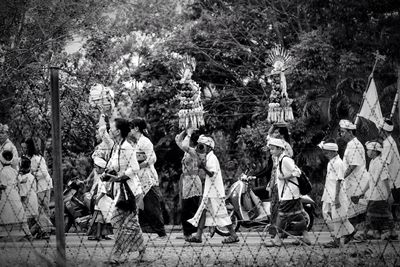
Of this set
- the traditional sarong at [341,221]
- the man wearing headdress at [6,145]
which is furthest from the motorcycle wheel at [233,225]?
the man wearing headdress at [6,145]

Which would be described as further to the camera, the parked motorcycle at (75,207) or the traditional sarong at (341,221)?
the parked motorcycle at (75,207)

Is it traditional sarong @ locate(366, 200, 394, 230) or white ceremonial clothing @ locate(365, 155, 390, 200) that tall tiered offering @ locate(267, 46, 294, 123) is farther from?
traditional sarong @ locate(366, 200, 394, 230)

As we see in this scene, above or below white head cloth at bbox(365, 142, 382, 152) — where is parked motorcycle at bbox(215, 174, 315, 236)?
below

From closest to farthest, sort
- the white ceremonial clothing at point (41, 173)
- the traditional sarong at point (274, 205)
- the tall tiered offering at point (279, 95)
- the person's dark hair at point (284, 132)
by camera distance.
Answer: the traditional sarong at point (274, 205)
the person's dark hair at point (284, 132)
the tall tiered offering at point (279, 95)
the white ceremonial clothing at point (41, 173)

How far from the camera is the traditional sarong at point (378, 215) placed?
12.1 meters

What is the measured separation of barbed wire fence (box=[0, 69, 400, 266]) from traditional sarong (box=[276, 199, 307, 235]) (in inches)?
1.7

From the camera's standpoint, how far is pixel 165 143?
854 inches

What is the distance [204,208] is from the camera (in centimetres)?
1242

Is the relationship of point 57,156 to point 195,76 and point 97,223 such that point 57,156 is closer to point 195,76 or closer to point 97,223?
point 97,223

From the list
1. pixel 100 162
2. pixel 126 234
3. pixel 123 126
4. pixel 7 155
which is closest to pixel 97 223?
pixel 100 162

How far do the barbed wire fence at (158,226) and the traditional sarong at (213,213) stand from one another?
0.02 meters

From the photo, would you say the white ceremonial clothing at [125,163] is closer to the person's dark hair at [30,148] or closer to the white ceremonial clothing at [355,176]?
the white ceremonial clothing at [355,176]

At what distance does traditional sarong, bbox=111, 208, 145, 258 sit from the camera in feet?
34.3

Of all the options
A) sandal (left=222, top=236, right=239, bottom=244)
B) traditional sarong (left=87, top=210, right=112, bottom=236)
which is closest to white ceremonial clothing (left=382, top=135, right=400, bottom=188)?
sandal (left=222, top=236, right=239, bottom=244)
